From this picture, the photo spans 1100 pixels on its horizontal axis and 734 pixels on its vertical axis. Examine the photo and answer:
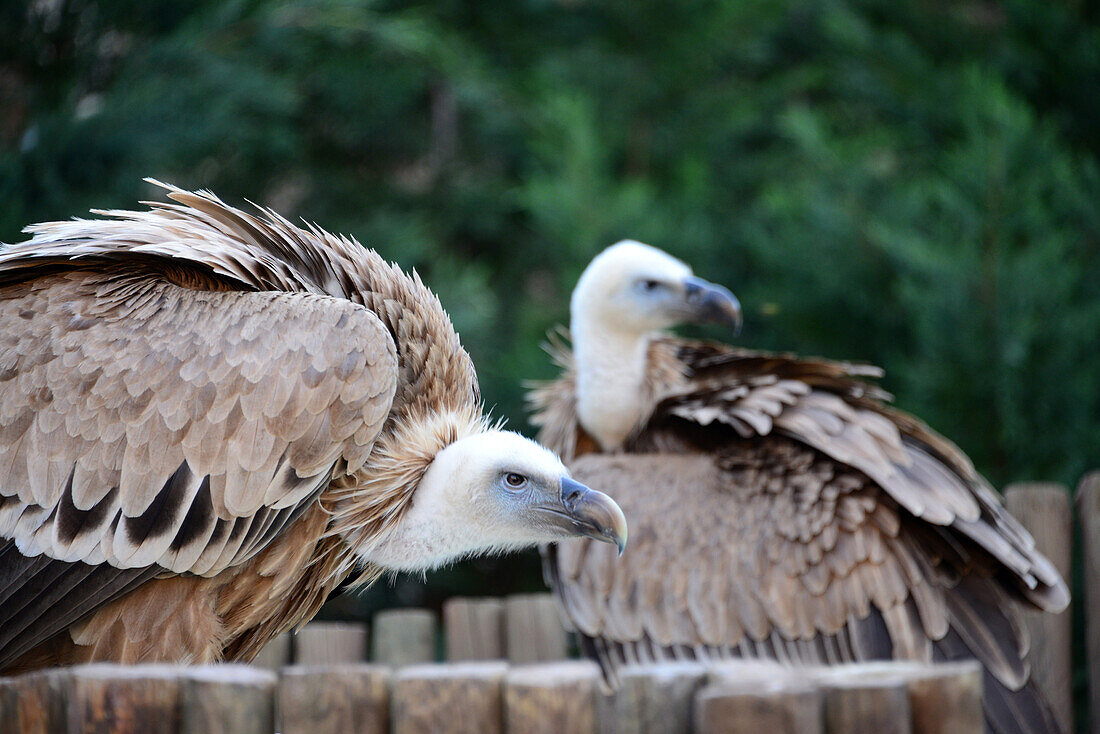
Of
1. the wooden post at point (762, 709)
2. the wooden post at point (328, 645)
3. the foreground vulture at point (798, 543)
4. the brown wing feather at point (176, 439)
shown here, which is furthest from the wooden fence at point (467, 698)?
the wooden post at point (328, 645)

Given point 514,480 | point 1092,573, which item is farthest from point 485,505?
point 1092,573

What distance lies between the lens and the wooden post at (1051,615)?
11.0 feet

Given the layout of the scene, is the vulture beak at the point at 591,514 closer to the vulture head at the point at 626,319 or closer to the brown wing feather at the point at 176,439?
the brown wing feather at the point at 176,439

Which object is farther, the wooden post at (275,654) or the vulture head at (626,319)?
the vulture head at (626,319)

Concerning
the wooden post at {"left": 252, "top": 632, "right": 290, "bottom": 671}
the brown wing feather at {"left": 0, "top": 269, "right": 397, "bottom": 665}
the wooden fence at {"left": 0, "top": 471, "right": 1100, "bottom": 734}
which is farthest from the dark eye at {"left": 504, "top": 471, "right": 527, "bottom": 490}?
the wooden post at {"left": 252, "top": 632, "right": 290, "bottom": 671}

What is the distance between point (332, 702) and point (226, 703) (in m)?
0.13

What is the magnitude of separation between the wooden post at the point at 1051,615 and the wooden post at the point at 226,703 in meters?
2.77

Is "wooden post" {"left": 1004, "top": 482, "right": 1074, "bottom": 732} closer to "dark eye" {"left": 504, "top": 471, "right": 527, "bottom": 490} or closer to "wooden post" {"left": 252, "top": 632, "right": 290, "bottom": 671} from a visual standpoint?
"dark eye" {"left": 504, "top": 471, "right": 527, "bottom": 490}

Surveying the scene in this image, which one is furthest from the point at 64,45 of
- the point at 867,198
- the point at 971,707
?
the point at 971,707

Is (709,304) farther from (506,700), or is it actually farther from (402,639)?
(506,700)

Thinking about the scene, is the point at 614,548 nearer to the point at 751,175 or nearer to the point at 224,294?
the point at 224,294

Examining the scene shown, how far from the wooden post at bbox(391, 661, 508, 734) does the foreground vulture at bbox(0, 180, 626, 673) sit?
0.83 meters

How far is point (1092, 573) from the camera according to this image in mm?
3252

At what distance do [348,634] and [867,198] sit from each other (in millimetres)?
3743
